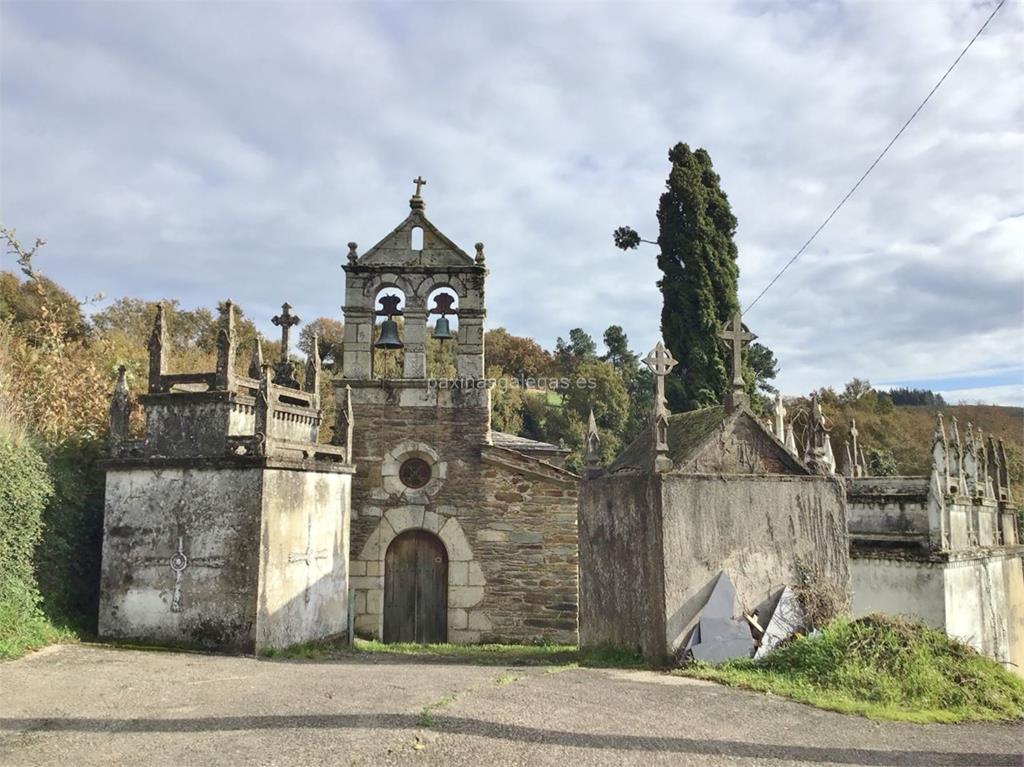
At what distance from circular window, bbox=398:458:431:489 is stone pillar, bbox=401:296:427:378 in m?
1.65

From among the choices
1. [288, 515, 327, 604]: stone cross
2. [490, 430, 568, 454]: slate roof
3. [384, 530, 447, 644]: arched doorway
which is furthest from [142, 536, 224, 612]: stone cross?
[490, 430, 568, 454]: slate roof

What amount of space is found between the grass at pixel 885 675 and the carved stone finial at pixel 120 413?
8282 mm

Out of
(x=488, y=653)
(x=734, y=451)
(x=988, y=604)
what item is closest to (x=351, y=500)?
(x=488, y=653)

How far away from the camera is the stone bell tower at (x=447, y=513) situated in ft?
43.5

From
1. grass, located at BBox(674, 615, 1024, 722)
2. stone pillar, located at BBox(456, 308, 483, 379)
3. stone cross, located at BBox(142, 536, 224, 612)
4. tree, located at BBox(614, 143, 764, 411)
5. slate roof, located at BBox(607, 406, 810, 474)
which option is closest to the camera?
grass, located at BBox(674, 615, 1024, 722)

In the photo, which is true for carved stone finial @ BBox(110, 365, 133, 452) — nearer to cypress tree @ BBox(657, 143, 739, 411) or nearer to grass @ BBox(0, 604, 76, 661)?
grass @ BBox(0, 604, 76, 661)

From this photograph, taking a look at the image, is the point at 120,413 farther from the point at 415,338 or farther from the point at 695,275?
the point at 695,275

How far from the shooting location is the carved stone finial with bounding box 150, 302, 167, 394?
422 inches

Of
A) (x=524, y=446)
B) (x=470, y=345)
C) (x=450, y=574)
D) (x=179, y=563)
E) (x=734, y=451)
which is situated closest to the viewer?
(x=734, y=451)

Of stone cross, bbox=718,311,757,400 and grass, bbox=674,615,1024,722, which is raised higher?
stone cross, bbox=718,311,757,400

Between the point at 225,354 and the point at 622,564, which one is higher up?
the point at 225,354

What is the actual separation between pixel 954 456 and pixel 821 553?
1242cm

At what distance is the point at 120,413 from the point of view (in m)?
10.6

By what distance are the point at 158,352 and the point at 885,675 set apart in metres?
10.2
